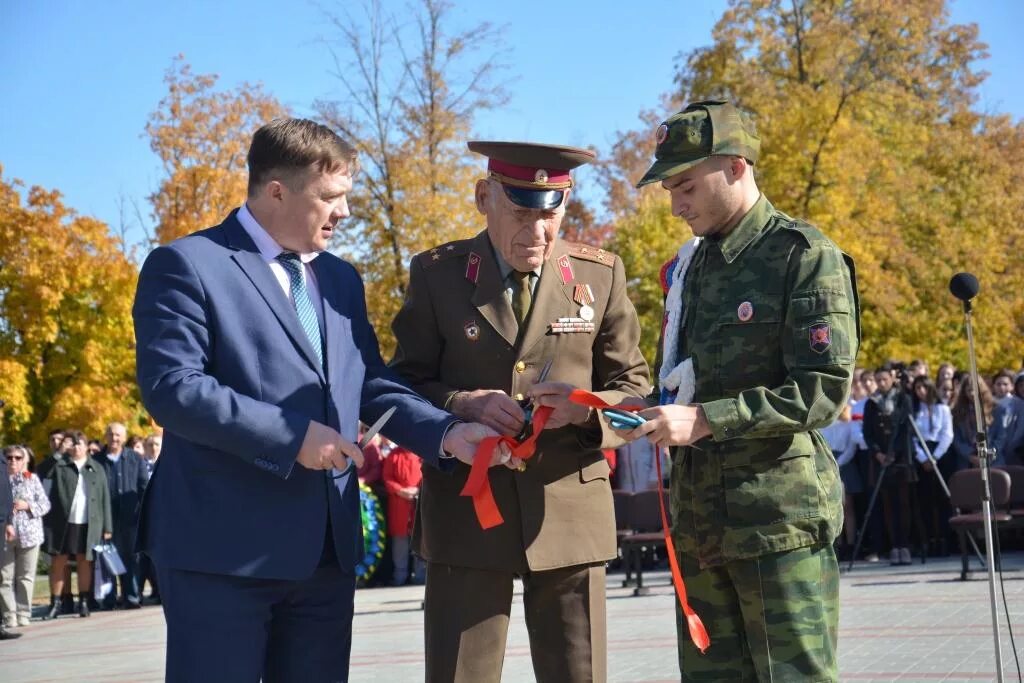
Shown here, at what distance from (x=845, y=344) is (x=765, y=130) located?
74.7 feet

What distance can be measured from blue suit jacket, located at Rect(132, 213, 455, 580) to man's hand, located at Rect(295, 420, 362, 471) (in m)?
0.03

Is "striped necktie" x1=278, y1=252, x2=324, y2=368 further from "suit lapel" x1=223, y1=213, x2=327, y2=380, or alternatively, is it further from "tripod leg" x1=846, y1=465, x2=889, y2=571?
"tripod leg" x1=846, y1=465, x2=889, y2=571

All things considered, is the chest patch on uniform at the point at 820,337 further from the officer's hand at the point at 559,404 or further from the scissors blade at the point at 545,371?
the scissors blade at the point at 545,371

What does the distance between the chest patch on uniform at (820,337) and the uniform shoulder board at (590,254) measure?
48.0 inches

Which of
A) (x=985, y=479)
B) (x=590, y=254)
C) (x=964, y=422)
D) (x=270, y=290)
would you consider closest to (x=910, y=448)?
(x=964, y=422)

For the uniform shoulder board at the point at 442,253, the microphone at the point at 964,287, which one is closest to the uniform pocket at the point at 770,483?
the uniform shoulder board at the point at 442,253

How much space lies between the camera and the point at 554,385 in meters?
4.08

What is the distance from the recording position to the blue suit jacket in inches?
136

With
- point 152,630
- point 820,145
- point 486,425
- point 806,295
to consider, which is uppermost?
point 820,145

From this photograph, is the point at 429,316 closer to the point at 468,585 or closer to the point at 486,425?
the point at 486,425

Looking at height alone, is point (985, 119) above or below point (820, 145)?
above

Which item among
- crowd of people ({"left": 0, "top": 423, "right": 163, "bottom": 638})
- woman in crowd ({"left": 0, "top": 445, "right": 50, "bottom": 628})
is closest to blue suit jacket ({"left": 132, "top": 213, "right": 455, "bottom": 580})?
crowd of people ({"left": 0, "top": 423, "right": 163, "bottom": 638})

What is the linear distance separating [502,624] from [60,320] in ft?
80.3

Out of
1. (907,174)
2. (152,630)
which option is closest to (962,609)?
(152,630)
